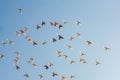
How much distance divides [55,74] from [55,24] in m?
7.41

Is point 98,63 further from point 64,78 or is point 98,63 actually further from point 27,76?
point 27,76

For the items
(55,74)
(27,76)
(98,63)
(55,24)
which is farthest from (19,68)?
(98,63)

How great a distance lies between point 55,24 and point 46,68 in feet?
20.0

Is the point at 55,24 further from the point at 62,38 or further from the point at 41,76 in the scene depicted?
the point at 41,76

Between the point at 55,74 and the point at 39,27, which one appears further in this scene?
the point at 55,74

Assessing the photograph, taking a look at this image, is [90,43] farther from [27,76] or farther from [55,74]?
[27,76]

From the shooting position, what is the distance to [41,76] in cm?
4006

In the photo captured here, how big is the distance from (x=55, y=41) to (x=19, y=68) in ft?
20.3

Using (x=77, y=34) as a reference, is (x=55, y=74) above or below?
below

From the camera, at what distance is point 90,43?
39312 mm

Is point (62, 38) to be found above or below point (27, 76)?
above

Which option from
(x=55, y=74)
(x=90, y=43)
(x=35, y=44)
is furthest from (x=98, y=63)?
(x=35, y=44)

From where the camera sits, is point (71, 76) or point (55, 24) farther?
point (71, 76)

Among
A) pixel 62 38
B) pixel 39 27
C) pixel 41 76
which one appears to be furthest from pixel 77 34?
pixel 41 76
